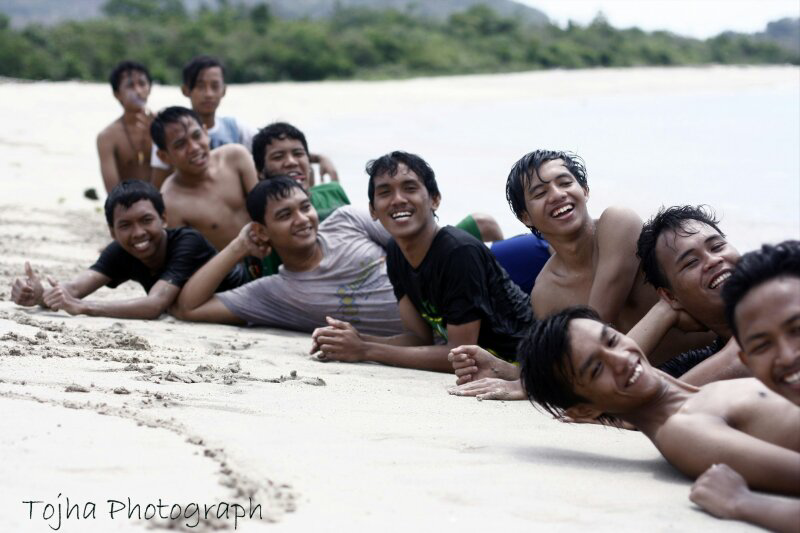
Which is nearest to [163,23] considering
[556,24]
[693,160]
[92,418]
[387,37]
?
[387,37]

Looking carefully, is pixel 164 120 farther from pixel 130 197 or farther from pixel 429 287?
pixel 429 287

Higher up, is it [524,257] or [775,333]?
[775,333]

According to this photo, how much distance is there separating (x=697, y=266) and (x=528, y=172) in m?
1.00

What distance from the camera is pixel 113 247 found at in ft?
20.7

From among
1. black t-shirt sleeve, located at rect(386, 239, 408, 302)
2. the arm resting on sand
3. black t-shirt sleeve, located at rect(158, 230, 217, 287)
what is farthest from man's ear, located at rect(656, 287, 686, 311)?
black t-shirt sleeve, located at rect(158, 230, 217, 287)

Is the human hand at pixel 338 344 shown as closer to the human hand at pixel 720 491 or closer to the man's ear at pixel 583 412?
the man's ear at pixel 583 412

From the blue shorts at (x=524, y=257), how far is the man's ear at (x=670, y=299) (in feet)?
4.53

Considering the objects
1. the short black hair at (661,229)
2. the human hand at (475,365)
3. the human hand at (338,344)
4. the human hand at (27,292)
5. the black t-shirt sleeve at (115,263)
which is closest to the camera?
the short black hair at (661,229)

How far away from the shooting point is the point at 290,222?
567cm

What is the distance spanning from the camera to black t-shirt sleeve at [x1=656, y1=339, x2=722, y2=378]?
4.23m

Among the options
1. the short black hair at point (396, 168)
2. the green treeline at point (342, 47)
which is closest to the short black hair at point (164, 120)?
the short black hair at point (396, 168)

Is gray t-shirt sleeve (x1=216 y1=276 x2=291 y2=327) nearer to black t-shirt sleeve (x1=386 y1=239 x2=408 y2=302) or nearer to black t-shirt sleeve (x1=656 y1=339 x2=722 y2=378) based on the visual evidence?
black t-shirt sleeve (x1=386 y1=239 x2=408 y2=302)

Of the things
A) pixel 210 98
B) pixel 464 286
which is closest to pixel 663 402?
pixel 464 286

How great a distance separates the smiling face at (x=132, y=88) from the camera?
877 centimetres
